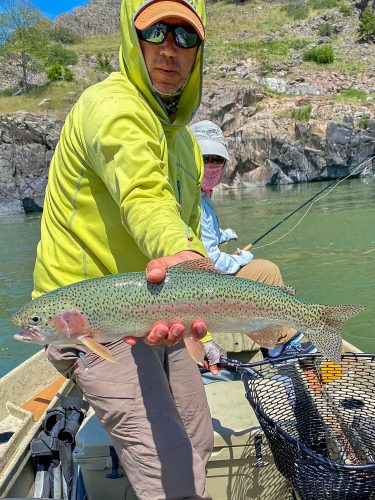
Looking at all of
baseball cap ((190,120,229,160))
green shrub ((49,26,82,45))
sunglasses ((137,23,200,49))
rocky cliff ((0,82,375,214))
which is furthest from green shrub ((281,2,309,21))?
sunglasses ((137,23,200,49))

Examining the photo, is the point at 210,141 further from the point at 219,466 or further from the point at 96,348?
the point at 96,348

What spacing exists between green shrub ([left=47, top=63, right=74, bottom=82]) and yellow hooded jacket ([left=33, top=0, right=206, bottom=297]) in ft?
154

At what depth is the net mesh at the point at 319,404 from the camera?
9.20 ft

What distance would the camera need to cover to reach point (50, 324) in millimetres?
2115

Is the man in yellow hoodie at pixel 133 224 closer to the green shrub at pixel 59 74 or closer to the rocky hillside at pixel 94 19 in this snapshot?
the green shrub at pixel 59 74

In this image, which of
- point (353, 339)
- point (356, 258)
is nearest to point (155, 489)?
point (353, 339)

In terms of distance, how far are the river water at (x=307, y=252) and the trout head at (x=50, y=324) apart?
4.91 meters

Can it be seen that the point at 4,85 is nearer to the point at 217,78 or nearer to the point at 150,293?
the point at 217,78

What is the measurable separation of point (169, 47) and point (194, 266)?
1.14m

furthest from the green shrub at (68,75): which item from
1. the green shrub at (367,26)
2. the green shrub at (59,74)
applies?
the green shrub at (367,26)

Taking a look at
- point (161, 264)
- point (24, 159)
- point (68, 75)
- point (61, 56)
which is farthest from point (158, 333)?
point (61, 56)

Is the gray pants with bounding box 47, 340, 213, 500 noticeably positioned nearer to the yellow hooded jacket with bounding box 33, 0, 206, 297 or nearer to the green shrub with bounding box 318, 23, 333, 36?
the yellow hooded jacket with bounding box 33, 0, 206, 297

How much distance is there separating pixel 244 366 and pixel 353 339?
4.03 metres

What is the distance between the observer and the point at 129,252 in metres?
2.52
